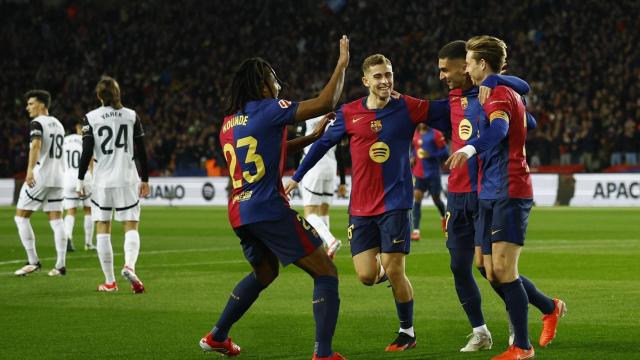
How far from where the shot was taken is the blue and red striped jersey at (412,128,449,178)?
20.0m

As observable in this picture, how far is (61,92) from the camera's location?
44.3m

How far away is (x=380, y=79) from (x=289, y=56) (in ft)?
115

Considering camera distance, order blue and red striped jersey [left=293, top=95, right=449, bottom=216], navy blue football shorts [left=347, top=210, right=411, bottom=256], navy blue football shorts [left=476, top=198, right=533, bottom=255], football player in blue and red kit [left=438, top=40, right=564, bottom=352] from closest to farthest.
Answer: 1. navy blue football shorts [left=476, top=198, right=533, bottom=255]
2. football player in blue and red kit [left=438, top=40, right=564, bottom=352]
3. navy blue football shorts [left=347, top=210, right=411, bottom=256]
4. blue and red striped jersey [left=293, top=95, right=449, bottom=216]

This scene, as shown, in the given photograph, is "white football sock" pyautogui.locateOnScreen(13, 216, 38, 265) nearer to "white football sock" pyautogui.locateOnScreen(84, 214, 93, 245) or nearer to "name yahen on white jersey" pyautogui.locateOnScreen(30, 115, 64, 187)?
"name yahen on white jersey" pyautogui.locateOnScreen(30, 115, 64, 187)

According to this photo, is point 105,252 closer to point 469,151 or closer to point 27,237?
point 27,237

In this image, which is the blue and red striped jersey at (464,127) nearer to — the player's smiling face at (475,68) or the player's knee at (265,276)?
the player's smiling face at (475,68)

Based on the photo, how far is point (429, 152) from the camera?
1998cm

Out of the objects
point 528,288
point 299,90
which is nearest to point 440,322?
point 528,288

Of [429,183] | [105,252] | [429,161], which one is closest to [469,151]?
[105,252]

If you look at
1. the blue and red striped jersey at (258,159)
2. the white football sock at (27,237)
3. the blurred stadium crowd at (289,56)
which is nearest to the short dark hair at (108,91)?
the white football sock at (27,237)

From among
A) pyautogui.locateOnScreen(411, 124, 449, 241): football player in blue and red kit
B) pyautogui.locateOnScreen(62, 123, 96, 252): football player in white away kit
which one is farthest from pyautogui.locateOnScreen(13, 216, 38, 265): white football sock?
pyautogui.locateOnScreen(411, 124, 449, 241): football player in blue and red kit

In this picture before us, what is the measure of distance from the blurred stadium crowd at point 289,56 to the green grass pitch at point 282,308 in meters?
15.5

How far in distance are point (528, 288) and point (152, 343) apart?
2.88 meters

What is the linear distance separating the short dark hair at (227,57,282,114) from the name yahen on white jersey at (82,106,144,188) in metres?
4.82
